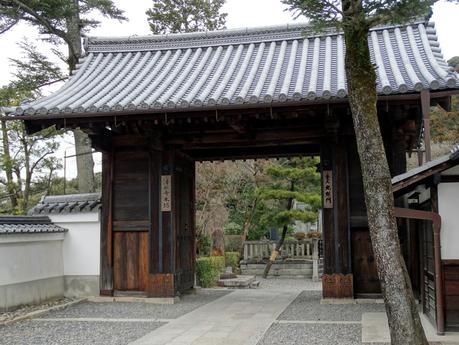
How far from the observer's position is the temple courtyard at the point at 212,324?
689cm

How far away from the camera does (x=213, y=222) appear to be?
19281mm

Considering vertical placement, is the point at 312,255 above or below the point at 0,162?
below

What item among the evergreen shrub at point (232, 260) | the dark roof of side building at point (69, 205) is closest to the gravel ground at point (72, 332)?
the dark roof of side building at point (69, 205)

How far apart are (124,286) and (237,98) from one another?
462cm

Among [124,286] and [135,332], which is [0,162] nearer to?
[124,286]

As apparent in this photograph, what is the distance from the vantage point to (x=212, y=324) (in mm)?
8070

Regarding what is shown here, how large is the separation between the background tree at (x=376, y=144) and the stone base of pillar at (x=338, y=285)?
16.6ft

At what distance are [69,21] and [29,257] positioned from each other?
10489mm

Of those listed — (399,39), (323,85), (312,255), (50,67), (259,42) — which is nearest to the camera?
(323,85)

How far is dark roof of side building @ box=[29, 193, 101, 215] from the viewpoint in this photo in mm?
11174

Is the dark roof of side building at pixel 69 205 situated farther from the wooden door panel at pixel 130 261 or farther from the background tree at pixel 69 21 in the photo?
the background tree at pixel 69 21

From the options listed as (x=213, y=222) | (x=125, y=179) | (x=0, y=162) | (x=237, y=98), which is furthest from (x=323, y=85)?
(x=0, y=162)

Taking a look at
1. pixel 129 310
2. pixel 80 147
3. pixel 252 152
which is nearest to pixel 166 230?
pixel 129 310

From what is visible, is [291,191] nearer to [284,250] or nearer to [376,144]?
[284,250]
